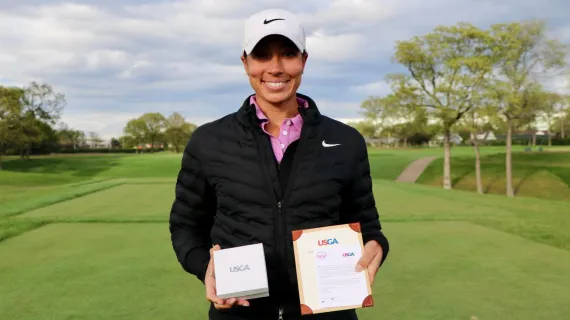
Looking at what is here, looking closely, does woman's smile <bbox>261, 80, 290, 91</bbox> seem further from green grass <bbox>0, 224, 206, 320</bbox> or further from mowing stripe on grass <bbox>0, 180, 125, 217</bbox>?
mowing stripe on grass <bbox>0, 180, 125, 217</bbox>

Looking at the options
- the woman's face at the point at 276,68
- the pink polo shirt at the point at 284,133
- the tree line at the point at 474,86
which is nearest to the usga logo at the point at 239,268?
the pink polo shirt at the point at 284,133

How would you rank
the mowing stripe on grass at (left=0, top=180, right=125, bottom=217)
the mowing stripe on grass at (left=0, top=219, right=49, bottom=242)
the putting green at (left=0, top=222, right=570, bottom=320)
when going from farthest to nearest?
the mowing stripe on grass at (left=0, top=180, right=125, bottom=217), the mowing stripe on grass at (left=0, top=219, right=49, bottom=242), the putting green at (left=0, top=222, right=570, bottom=320)

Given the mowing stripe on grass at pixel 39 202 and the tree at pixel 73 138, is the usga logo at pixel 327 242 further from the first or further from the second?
the tree at pixel 73 138

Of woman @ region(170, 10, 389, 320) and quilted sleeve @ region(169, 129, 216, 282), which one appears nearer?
woman @ region(170, 10, 389, 320)

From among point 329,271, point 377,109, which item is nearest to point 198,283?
point 329,271

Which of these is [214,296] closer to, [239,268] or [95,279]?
[239,268]

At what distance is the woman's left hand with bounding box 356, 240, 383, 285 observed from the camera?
2.01m

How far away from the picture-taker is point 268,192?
7.47ft

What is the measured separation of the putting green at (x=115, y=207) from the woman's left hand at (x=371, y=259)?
29.2 ft

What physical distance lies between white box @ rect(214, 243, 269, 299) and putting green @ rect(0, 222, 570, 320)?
268 centimetres

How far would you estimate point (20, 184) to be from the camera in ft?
90.2

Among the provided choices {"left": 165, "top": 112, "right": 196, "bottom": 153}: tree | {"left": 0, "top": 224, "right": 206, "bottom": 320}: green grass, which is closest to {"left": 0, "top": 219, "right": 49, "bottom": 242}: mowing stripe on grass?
{"left": 0, "top": 224, "right": 206, "bottom": 320}: green grass

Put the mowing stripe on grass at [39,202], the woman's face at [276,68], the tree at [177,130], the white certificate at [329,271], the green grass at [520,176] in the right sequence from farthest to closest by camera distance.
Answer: the tree at [177,130] → the green grass at [520,176] → the mowing stripe on grass at [39,202] → the woman's face at [276,68] → the white certificate at [329,271]

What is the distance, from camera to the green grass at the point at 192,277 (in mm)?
4770
